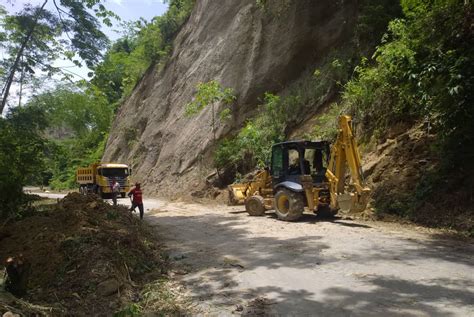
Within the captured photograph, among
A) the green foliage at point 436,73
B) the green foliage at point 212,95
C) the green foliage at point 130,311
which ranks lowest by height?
the green foliage at point 130,311

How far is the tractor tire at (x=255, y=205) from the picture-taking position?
542 inches

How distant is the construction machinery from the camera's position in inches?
432

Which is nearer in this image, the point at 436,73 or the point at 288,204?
the point at 436,73

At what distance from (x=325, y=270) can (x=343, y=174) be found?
5.40 m

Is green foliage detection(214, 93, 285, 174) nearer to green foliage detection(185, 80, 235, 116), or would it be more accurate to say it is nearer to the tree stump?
green foliage detection(185, 80, 235, 116)

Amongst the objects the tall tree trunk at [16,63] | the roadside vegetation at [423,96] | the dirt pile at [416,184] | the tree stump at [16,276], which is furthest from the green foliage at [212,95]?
the tree stump at [16,276]

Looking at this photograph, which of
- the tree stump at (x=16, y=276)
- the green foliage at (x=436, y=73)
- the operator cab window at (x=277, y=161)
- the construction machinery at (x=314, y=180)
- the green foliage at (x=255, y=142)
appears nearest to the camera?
the tree stump at (x=16, y=276)

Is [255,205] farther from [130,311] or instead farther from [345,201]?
[130,311]

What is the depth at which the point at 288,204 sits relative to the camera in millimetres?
12375

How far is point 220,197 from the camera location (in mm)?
19766

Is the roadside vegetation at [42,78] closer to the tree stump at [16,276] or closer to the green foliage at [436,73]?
the tree stump at [16,276]

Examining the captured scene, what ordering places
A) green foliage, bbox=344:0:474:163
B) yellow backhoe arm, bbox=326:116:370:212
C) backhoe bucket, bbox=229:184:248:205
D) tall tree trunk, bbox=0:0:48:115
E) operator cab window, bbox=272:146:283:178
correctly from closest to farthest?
1. green foliage, bbox=344:0:474:163
2. yellow backhoe arm, bbox=326:116:370:212
3. operator cab window, bbox=272:146:283:178
4. backhoe bucket, bbox=229:184:248:205
5. tall tree trunk, bbox=0:0:48:115

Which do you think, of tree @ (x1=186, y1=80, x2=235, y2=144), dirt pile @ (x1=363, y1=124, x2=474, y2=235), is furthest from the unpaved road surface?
tree @ (x1=186, y1=80, x2=235, y2=144)

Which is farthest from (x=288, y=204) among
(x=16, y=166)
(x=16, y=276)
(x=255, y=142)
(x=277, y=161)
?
(x=16, y=276)
